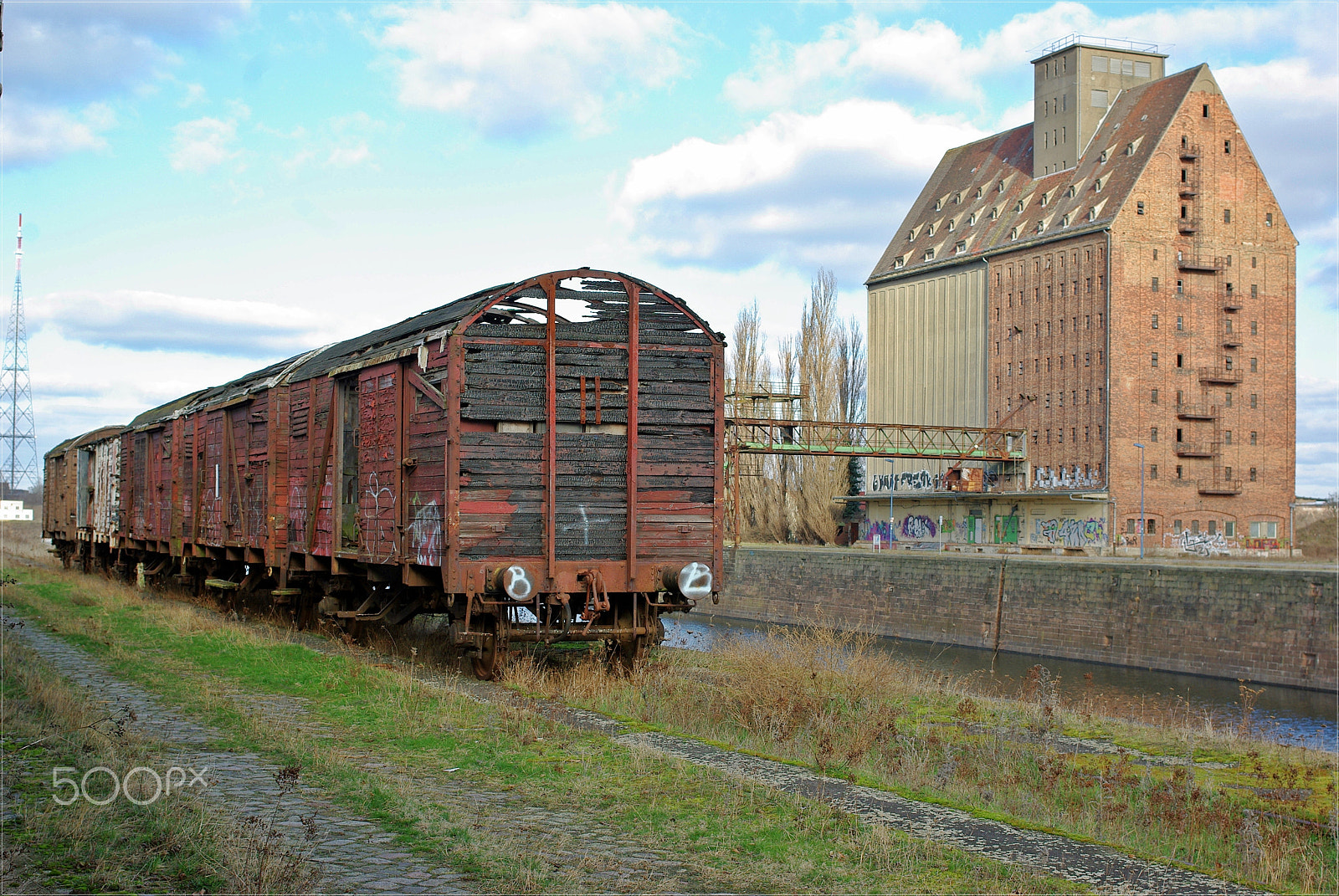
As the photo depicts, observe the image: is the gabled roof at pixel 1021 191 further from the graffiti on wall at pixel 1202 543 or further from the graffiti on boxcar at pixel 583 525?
the graffiti on boxcar at pixel 583 525

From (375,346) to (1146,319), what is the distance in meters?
44.1

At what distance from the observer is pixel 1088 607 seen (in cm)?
3191

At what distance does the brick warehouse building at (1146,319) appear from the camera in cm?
5159

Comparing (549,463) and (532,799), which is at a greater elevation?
(549,463)

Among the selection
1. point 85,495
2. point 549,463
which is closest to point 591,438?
point 549,463

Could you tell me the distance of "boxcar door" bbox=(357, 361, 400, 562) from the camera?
14.3m

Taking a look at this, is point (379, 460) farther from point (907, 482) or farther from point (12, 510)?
point (12, 510)

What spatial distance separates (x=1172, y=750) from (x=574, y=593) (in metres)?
6.40

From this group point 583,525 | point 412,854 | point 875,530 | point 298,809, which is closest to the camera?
point 412,854

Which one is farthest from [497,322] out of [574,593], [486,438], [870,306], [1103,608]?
[870,306]

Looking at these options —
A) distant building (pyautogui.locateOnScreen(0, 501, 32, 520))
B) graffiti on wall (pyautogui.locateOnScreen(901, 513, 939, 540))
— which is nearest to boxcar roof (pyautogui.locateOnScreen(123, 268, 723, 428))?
graffiti on wall (pyautogui.locateOnScreen(901, 513, 939, 540))

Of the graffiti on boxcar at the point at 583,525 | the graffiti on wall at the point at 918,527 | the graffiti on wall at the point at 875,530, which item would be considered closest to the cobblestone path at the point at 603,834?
the graffiti on boxcar at the point at 583,525

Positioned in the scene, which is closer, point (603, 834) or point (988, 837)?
point (603, 834)

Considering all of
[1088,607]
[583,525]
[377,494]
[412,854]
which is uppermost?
[377,494]
